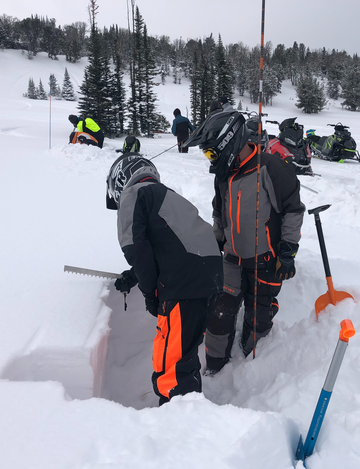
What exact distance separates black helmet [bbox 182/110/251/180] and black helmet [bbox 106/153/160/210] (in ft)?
1.00

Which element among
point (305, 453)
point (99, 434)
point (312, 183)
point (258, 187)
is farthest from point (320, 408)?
point (312, 183)

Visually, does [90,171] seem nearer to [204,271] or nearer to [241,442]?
[204,271]

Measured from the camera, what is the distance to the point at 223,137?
217 centimetres

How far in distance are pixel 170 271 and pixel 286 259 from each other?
0.93m

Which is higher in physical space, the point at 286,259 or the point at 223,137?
the point at 223,137

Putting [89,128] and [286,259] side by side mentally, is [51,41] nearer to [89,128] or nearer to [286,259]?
[89,128]

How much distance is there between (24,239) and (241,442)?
119 inches

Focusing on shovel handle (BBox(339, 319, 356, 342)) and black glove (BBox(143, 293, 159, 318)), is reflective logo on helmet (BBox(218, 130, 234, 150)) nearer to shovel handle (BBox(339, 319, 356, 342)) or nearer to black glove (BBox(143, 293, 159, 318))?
Answer: black glove (BBox(143, 293, 159, 318))

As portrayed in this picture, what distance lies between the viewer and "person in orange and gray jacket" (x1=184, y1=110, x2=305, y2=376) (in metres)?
2.22

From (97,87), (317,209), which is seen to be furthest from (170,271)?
(97,87)

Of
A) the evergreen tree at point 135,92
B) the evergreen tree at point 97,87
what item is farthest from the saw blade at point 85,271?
the evergreen tree at point 135,92

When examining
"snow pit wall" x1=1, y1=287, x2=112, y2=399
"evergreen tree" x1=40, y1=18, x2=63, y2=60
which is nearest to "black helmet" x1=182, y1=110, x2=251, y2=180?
"snow pit wall" x1=1, y1=287, x2=112, y2=399

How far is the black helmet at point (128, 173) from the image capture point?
209 cm

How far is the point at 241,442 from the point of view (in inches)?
44.6
